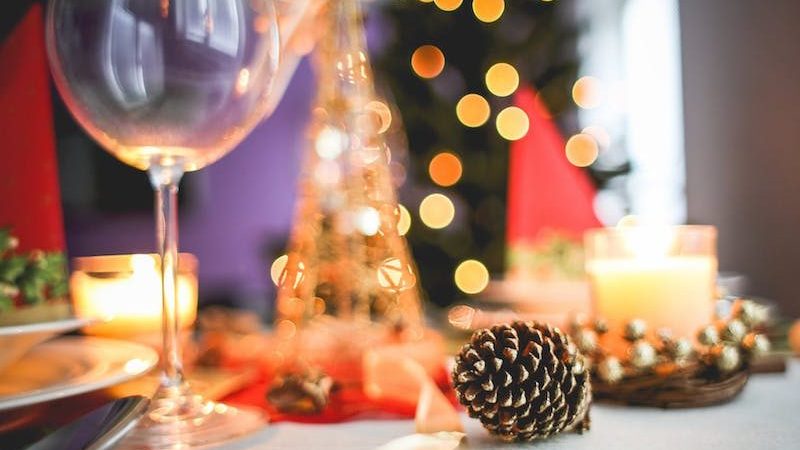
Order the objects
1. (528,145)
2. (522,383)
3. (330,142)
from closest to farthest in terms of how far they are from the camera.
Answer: (522,383), (330,142), (528,145)

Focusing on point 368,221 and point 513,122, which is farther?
point 513,122

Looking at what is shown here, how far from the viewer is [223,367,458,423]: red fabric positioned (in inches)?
22.5

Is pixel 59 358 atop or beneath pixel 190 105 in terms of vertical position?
beneath

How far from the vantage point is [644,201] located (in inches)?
123

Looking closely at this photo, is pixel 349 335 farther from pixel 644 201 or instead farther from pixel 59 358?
pixel 644 201

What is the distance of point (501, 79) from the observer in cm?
231

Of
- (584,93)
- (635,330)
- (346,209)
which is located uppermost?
(584,93)

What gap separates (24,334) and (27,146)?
A: 11.7 inches

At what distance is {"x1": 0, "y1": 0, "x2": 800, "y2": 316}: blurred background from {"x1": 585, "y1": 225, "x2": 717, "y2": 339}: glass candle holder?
0.52m

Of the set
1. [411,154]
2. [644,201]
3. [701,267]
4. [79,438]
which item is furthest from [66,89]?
[644,201]

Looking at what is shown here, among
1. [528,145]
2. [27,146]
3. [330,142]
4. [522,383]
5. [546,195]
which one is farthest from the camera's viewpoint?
[528,145]

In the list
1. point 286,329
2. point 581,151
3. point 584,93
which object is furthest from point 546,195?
point 286,329

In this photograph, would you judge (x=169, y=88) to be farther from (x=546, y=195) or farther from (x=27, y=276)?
(x=546, y=195)

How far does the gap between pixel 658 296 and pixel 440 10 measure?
1772 mm
